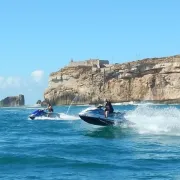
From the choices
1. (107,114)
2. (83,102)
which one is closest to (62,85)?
(83,102)

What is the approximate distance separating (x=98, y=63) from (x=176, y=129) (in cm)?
11836

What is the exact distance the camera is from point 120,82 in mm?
127750

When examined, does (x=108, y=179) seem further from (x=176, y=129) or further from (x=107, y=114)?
(x=107, y=114)

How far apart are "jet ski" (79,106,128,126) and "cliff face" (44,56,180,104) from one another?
8953cm

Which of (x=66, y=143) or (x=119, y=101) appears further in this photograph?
(x=119, y=101)

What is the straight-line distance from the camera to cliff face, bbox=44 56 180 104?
4715 inches

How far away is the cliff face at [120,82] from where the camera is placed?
11975cm

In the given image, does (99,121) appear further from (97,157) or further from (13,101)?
(13,101)

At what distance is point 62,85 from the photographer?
138000 millimetres

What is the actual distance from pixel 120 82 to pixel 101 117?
99593 millimetres

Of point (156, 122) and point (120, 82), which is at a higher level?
point (120, 82)

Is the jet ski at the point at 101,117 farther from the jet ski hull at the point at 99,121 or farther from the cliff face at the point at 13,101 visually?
the cliff face at the point at 13,101

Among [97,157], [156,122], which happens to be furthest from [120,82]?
[97,157]

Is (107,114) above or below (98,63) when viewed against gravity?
below
